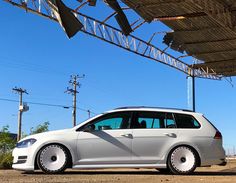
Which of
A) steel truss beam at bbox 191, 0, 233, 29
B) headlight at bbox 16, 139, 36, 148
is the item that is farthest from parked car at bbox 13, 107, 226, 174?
steel truss beam at bbox 191, 0, 233, 29

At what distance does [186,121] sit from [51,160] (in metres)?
3.28

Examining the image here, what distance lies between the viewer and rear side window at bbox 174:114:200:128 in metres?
12.2

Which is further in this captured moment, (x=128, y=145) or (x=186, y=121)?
(x=186, y=121)

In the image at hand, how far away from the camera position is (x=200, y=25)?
78.2 feet

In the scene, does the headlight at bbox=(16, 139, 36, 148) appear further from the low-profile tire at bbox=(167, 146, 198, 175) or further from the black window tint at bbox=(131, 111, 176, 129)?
the low-profile tire at bbox=(167, 146, 198, 175)

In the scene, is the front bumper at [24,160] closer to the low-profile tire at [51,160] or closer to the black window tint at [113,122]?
the low-profile tire at [51,160]

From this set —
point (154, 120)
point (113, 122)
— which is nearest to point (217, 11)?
point (154, 120)

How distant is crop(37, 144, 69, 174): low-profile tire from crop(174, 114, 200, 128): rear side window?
273 centimetres

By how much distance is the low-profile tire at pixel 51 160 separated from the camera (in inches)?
451

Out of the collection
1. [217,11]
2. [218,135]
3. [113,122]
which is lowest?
[218,135]

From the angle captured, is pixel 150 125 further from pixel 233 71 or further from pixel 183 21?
pixel 233 71

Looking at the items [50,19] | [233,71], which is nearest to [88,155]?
[50,19]

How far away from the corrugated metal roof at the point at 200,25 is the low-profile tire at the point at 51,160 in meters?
9.63

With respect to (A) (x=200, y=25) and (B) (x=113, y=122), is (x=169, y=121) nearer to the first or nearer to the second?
(B) (x=113, y=122)
